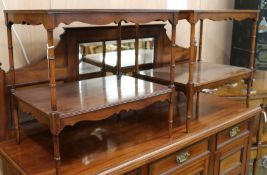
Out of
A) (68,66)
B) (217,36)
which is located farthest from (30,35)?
(217,36)

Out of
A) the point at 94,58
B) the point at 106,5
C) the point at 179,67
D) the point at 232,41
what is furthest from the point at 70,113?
the point at 232,41

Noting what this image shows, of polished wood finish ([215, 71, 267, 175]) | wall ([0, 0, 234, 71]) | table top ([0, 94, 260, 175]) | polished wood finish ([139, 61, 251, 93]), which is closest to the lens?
table top ([0, 94, 260, 175])

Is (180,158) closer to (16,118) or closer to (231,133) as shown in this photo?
(231,133)

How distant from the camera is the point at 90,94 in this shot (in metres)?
1.29

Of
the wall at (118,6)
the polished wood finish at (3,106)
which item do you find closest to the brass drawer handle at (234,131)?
the wall at (118,6)

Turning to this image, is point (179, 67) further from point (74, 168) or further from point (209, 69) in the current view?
point (74, 168)

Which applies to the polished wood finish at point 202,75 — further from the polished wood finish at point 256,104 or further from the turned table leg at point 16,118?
the turned table leg at point 16,118

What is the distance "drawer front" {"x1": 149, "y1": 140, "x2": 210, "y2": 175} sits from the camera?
1365 millimetres

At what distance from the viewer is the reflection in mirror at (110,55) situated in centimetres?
157

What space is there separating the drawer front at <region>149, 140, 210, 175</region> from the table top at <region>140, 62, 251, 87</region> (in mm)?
305

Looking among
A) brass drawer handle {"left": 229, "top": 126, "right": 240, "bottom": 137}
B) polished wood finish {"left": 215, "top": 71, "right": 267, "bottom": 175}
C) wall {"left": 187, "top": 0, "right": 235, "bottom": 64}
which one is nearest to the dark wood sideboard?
brass drawer handle {"left": 229, "top": 126, "right": 240, "bottom": 137}

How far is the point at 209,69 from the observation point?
183cm

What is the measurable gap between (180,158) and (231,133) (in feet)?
1.35

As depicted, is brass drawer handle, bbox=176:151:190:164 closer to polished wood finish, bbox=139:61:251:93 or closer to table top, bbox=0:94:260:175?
table top, bbox=0:94:260:175
